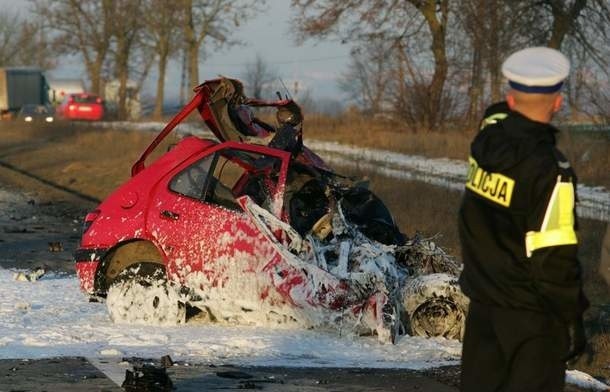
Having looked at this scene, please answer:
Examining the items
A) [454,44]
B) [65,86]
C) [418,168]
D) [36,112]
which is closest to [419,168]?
[418,168]

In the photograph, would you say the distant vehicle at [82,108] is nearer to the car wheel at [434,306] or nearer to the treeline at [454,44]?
the treeline at [454,44]

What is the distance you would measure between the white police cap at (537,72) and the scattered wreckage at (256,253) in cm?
473

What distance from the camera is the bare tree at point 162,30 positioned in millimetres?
77188

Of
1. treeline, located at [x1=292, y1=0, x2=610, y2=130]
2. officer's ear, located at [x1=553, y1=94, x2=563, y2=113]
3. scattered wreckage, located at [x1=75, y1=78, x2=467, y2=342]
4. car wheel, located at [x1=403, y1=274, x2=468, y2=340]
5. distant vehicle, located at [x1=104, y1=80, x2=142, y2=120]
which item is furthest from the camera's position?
distant vehicle, located at [x1=104, y1=80, x2=142, y2=120]

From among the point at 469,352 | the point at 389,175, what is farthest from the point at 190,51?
the point at 469,352

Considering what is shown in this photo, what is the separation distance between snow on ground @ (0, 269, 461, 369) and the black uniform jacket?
157 inches

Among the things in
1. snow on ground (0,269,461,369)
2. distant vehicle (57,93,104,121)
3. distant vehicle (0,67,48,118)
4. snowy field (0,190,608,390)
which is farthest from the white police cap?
distant vehicle (0,67,48,118)

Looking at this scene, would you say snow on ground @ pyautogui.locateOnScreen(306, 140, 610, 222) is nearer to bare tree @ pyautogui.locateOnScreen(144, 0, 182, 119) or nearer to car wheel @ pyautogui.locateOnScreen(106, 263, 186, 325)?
car wheel @ pyautogui.locateOnScreen(106, 263, 186, 325)

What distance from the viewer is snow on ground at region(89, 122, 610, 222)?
22.9 m

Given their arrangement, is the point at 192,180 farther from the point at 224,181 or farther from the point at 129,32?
the point at 129,32

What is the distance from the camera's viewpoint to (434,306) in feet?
32.5

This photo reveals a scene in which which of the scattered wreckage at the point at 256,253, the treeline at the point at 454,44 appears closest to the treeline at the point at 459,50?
the treeline at the point at 454,44

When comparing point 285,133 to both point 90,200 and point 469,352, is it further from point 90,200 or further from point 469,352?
point 90,200

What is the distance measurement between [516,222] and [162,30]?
75308 mm
